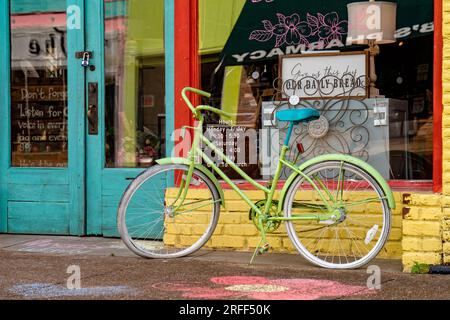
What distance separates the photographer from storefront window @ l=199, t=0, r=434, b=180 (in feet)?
19.2

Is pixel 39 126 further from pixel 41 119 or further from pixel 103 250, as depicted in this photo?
pixel 103 250

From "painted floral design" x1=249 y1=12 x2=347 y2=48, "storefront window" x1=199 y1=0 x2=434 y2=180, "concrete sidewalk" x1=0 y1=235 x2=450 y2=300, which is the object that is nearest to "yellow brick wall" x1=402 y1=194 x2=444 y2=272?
"concrete sidewalk" x1=0 y1=235 x2=450 y2=300

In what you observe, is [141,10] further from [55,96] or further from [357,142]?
[357,142]

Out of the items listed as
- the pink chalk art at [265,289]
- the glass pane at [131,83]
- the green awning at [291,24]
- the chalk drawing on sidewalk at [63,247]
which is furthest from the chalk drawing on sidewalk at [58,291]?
the green awning at [291,24]

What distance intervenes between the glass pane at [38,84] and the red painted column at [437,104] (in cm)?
328

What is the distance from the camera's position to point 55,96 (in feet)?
23.1

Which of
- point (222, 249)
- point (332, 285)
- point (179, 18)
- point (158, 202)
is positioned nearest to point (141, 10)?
point (179, 18)

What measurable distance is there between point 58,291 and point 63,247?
179 centimetres

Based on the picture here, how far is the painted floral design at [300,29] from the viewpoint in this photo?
20.1ft

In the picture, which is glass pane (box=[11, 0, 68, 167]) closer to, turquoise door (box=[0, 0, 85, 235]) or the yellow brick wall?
turquoise door (box=[0, 0, 85, 235])

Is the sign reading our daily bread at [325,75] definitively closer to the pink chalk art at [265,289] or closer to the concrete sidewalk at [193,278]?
the concrete sidewalk at [193,278]

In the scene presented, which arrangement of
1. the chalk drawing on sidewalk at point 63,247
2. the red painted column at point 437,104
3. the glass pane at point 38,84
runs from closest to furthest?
A: the red painted column at point 437,104 < the chalk drawing on sidewalk at point 63,247 < the glass pane at point 38,84

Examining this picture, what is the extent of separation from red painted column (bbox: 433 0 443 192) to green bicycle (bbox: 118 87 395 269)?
46 centimetres

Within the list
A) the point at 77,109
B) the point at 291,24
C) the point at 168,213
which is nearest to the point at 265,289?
the point at 168,213
